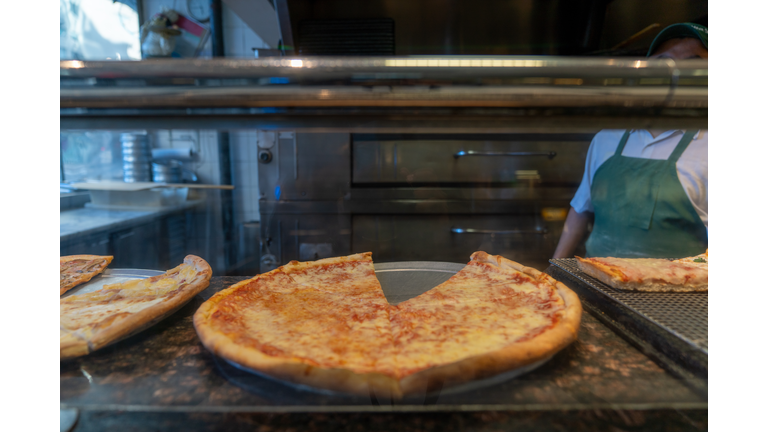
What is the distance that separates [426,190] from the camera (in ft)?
7.38

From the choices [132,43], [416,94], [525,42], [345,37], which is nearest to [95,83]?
[416,94]

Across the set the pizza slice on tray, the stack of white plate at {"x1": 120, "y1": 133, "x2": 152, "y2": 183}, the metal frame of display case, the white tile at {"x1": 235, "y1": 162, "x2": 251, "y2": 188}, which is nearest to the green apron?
the metal frame of display case

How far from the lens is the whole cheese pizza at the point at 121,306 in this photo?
1.93 feet

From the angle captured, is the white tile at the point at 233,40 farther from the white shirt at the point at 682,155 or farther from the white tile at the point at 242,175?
the white shirt at the point at 682,155

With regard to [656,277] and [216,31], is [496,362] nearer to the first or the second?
[656,277]

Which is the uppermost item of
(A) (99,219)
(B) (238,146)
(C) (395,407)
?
(B) (238,146)

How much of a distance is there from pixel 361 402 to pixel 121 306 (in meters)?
0.53

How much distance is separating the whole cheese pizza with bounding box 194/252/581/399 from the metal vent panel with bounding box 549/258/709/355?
12 cm

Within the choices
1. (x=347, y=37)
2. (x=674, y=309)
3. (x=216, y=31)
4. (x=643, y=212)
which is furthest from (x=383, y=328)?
(x=216, y=31)

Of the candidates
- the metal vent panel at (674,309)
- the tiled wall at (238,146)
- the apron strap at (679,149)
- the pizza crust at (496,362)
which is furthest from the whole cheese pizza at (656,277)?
the tiled wall at (238,146)

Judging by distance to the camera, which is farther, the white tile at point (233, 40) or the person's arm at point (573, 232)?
the white tile at point (233, 40)

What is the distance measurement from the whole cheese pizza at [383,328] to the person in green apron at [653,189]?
95 centimetres

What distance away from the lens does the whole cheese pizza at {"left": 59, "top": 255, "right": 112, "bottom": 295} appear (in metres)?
0.86

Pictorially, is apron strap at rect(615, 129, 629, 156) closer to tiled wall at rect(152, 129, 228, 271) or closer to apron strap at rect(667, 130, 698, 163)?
apron strap at rect(667, 130, 698, 163)
